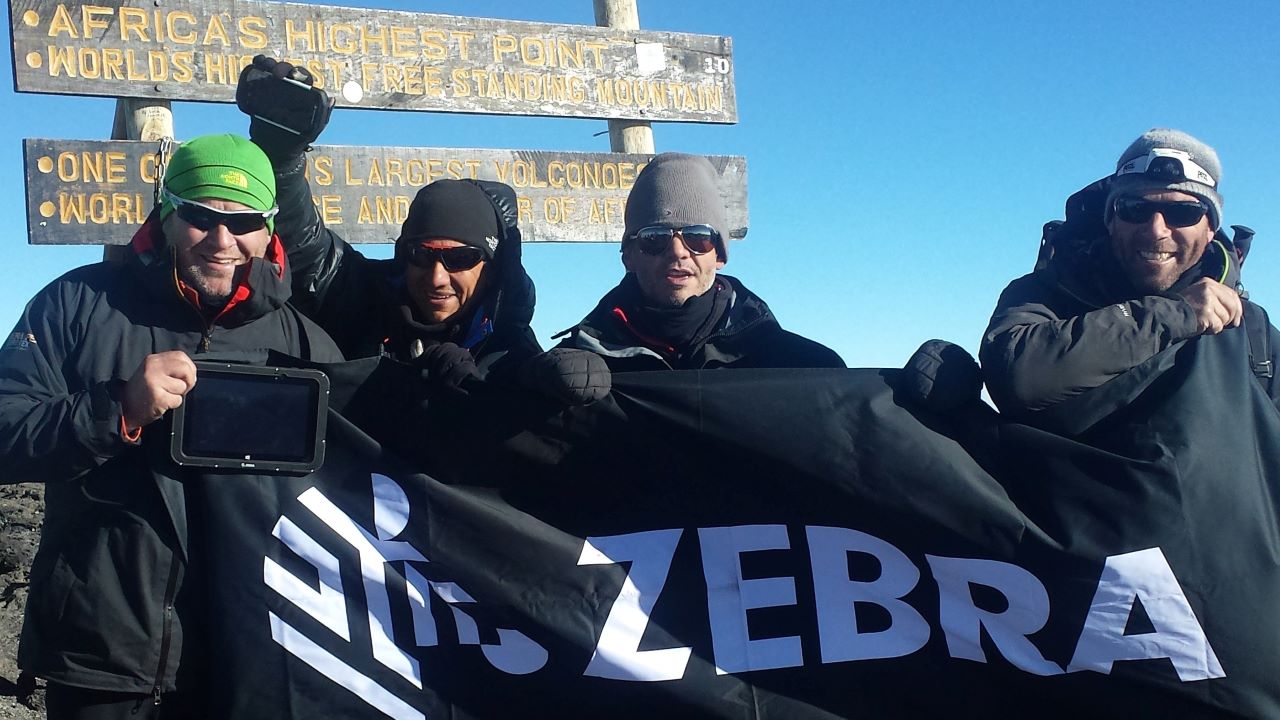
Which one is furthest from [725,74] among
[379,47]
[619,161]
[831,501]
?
[831,501]

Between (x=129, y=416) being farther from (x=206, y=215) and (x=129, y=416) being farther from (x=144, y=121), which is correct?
(x=144, y=121)

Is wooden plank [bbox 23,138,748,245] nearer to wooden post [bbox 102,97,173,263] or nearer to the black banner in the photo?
wooden post [bbox 102,97,173,263]

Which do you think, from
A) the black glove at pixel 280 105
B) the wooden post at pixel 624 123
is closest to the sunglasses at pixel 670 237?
the black glove at pixel 280 105

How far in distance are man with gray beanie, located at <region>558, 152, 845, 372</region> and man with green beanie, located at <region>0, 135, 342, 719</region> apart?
1041mm

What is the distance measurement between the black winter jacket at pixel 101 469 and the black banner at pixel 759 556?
14 centimetres

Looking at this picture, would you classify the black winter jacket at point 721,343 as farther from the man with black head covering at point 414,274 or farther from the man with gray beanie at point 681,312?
the man with black head covering at point 414,274

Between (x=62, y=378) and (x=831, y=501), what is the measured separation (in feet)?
6.86

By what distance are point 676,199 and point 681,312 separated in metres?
0.41

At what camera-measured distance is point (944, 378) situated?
3049 millimetres

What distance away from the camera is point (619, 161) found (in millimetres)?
6105

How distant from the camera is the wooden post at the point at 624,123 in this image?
6164 mm

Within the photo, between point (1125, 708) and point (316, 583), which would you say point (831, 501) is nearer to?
point (1125, 708)

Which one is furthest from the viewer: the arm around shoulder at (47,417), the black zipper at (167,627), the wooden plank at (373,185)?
the wooden plank at (373,185)

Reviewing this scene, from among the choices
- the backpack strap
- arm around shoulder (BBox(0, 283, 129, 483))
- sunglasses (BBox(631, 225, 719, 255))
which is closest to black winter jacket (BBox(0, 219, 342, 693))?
arm around shoulder (BBox(0, 283, 129, 483))
